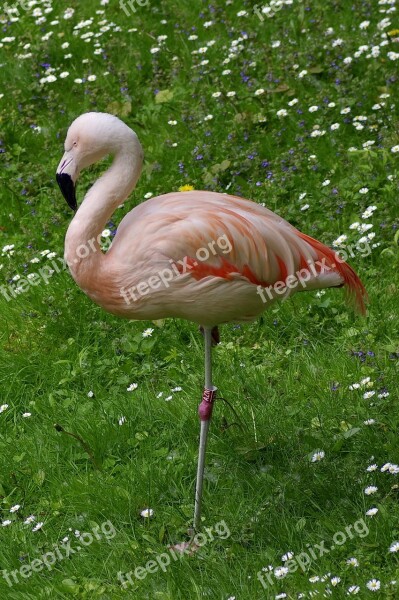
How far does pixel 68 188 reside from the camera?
3.92 m

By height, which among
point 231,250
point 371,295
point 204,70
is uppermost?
point 231,250

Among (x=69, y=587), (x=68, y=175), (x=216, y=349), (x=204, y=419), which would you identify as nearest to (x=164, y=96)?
(x=216, y=349)

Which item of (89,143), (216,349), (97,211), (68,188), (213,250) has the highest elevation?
(89,143)

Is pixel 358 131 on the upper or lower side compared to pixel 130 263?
lower

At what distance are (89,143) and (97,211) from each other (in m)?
0.27

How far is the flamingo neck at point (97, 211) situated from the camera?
152 inches

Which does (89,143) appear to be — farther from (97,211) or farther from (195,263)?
(195,263)

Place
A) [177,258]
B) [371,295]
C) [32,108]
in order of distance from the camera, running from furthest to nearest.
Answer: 1. [32,108]
2. [371,295]
3. [177,258]

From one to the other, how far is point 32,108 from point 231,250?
4089mm

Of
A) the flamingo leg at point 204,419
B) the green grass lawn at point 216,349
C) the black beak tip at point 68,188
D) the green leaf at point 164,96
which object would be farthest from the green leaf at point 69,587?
the green leaf at point 164,96

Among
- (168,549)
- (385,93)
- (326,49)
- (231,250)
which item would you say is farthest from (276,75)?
(168,549)

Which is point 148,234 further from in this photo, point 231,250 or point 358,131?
point 358,131

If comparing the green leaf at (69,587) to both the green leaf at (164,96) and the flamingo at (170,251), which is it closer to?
the flamingo at (170,251)

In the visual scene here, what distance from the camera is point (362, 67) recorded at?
692 cm
